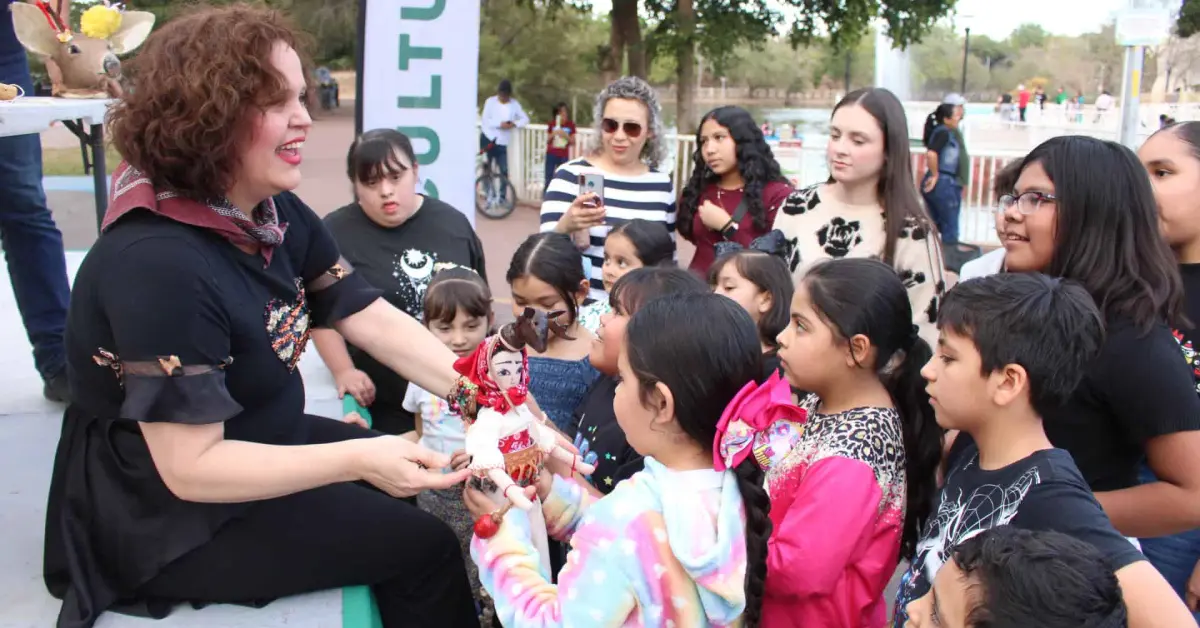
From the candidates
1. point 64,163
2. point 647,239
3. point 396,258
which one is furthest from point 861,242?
point 64,163

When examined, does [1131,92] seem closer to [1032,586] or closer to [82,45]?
[82,45]

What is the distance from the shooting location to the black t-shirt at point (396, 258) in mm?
3516

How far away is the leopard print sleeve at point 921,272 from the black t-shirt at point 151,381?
207 centimetres

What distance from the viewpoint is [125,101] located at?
6.41ft

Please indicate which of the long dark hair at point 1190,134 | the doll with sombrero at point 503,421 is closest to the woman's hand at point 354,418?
the doll with sombrero at point 503,421

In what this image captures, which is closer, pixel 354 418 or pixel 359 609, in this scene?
pixel 359 609

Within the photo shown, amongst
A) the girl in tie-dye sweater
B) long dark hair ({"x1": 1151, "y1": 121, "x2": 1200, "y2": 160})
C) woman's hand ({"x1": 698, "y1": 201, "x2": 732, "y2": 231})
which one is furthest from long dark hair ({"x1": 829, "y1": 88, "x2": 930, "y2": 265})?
the girl in tie-dye sweater

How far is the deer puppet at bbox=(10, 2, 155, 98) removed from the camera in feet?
10.4

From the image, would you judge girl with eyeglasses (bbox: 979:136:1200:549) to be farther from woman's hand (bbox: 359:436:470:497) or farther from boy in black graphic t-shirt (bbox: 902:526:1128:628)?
woman's hand (bbox: 359:436:470:497)

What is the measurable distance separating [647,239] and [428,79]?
66.3 inches

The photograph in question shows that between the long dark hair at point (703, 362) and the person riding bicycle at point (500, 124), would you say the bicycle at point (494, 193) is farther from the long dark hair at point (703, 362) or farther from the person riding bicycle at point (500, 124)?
the long dark hair at point (703, 362)

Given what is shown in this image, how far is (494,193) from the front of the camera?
13641mm

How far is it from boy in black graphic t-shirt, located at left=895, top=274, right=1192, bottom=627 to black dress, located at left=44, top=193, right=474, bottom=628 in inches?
43.2

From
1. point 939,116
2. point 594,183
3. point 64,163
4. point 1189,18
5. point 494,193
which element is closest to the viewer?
point 594,183
